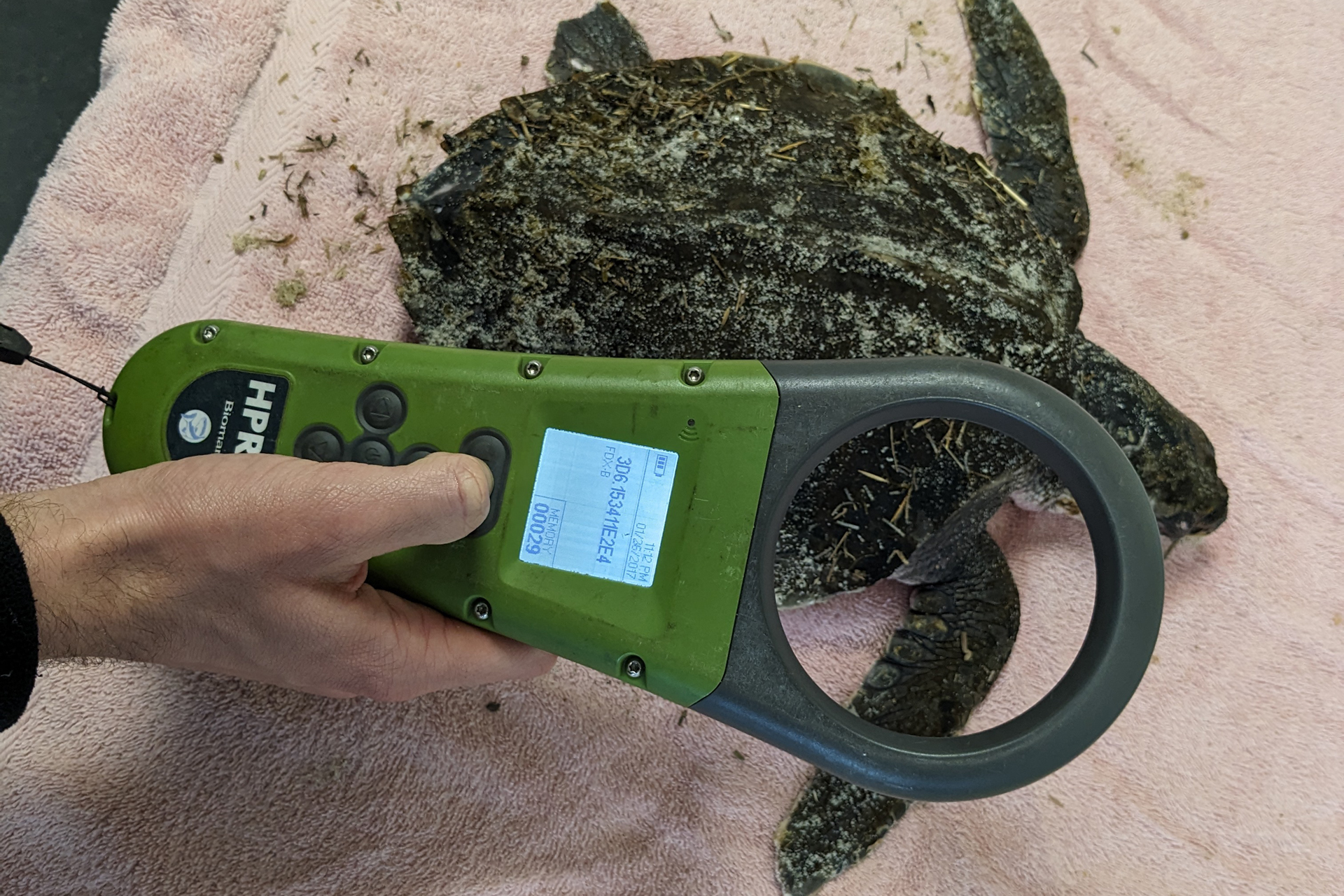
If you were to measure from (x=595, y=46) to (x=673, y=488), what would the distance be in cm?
108

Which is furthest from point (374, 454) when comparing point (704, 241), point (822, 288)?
point (822, 288)

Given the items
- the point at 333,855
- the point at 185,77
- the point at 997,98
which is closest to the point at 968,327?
the point at 997,98

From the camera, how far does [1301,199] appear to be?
185 centimetres

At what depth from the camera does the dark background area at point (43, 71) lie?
1669 millimetres

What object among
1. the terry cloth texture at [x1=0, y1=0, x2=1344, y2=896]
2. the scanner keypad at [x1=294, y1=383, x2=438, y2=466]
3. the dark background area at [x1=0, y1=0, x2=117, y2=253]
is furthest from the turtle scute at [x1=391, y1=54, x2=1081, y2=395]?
the dark background area at [x1=0, y1=0, x2=117, y2=253]

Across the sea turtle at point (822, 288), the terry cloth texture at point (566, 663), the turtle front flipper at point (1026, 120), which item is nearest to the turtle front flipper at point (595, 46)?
the terry cloth texture at point (566, 663)

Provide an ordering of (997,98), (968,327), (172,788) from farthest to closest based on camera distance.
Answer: (997,98)
(172,788)
(968,327)

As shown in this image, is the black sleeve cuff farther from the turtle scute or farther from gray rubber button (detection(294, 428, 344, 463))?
the turtle scute

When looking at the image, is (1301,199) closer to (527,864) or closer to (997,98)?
(997,98)

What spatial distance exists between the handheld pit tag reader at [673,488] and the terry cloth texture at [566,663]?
0.50 m

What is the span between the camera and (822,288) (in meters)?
1.28

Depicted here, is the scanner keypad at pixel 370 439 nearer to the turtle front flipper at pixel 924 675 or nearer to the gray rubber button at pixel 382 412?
the gray rubber button at pixel 382 412

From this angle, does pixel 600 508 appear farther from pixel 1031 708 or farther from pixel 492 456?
pixel 1031 708

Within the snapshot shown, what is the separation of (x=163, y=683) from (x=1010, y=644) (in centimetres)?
158
